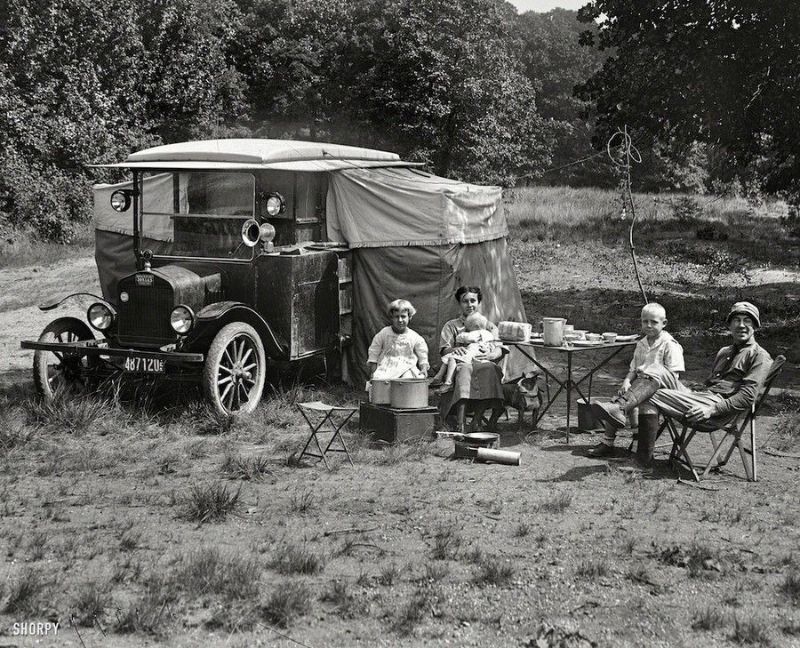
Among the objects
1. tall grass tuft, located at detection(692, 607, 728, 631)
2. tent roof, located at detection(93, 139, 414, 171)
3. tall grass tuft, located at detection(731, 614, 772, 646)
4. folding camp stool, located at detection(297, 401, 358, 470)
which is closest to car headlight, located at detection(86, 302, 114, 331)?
tent roof, located at detection(93, 139, 414, 171)

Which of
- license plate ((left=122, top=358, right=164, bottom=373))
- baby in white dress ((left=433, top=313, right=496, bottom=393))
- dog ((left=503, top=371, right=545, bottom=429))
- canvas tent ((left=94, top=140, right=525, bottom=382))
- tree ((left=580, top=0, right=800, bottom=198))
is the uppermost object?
tree ((left=580, top=0, right=800, bottom=198))

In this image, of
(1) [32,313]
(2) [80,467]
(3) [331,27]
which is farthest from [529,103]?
(2) [80,467]

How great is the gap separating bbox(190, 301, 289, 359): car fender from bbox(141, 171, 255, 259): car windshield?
0.55 metres

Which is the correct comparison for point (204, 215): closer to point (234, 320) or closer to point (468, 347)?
point (234, 320)

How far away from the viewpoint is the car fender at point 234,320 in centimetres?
859

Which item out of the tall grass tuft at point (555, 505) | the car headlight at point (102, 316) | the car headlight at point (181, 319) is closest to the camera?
the tall grass tuft at point (555, 505)

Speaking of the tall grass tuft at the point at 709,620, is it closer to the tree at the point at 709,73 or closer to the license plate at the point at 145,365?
the license plate at the point at 145,365

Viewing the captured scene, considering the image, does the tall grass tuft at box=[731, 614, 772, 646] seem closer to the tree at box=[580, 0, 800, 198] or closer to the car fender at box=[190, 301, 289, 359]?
the car fender at box=[190, 301, 289, 359]

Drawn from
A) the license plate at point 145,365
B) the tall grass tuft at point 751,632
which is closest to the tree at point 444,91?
the license plate at point 145,365

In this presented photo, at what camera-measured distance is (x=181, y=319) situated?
8.62 meters

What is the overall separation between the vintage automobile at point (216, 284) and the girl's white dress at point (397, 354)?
99 centimetres

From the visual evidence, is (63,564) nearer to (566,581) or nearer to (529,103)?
(566,581)

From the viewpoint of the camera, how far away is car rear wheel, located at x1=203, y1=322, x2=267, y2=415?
8414 millimetres

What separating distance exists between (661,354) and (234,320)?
146 inches
